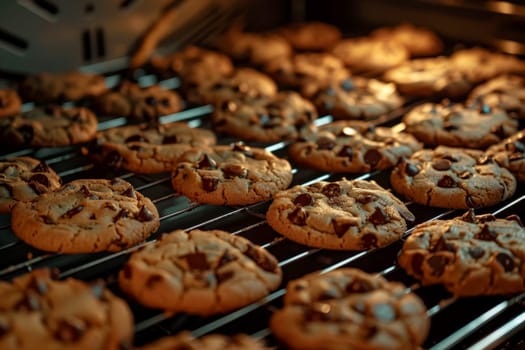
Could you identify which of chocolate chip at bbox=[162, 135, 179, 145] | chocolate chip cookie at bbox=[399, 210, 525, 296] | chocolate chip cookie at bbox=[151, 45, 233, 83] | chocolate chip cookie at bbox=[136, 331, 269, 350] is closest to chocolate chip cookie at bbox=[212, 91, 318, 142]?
chocolate chip at bbox=[162, 135, 179, 145]

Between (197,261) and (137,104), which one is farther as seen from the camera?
(137,104)

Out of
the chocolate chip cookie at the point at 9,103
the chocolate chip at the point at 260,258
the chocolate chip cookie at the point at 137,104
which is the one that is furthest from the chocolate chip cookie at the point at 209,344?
the chocolate chip cookie at the point at 9,103

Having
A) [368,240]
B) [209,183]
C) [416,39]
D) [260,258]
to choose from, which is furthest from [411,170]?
[416,39]

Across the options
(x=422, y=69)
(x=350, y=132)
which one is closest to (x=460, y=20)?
(x=422, y=69)

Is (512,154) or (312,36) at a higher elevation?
(312,36)

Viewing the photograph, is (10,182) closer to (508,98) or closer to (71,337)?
(71,337)

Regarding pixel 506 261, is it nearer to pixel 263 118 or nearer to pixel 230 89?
pixel 263 118

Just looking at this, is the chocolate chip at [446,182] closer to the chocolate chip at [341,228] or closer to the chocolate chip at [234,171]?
the chocolate chip at [341,228]
